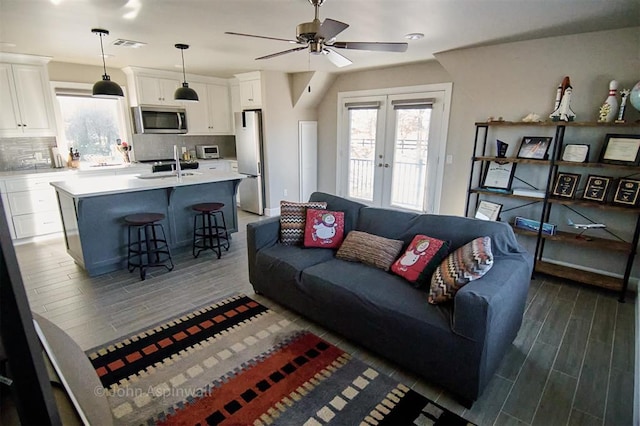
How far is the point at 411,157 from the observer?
5.33m

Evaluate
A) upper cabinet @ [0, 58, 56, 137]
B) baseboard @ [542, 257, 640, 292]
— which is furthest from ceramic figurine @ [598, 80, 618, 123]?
upper cabinet @ [0, 58, 56, 137]

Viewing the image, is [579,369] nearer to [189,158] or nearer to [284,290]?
[284,290]

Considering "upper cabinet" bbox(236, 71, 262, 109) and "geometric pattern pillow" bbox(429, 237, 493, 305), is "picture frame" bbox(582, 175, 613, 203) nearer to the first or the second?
"geometric pattern pillow" bbox(429, 237, 493, 305)

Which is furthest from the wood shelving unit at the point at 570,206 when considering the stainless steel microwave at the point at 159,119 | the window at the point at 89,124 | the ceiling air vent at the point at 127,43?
the window at the point at 89,124

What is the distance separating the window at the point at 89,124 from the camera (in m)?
5.23

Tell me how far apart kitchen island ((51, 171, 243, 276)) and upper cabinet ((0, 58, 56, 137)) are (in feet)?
5.61

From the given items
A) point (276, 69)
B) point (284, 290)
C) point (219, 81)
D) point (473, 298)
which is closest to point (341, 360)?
point (284, 290)

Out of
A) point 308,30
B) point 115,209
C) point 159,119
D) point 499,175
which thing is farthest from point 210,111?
point 499,175

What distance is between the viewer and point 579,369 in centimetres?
230

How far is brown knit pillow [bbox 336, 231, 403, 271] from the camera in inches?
106

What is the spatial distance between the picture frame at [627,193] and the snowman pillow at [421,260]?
2.07 meters

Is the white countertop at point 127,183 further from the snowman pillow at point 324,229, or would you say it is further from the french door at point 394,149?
the french door at point 394,149

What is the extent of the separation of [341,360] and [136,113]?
5.39 metres

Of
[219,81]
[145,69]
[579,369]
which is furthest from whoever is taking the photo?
[219,81]
